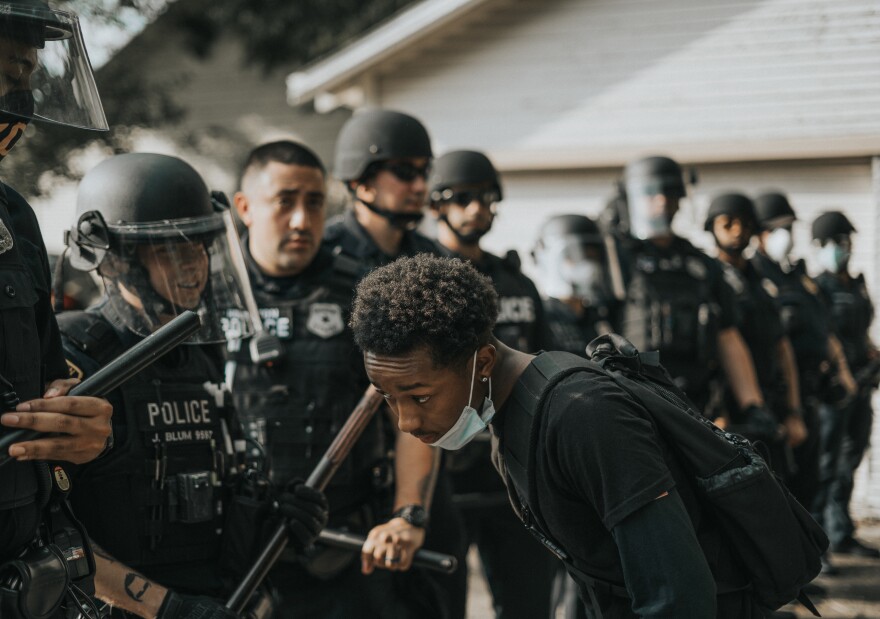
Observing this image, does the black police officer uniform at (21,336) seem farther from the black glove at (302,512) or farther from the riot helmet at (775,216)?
the riot helmet at (775,216)

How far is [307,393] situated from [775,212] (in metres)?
6.07

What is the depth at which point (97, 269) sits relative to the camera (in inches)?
132

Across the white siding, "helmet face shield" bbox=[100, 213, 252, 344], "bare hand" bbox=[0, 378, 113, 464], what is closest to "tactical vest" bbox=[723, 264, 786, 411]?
the white siding

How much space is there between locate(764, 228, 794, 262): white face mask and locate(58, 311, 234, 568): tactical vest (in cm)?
698

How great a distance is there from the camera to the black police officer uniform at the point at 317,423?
3.95 meters

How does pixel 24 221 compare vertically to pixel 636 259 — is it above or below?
above

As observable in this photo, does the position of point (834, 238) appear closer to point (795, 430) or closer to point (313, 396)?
point (795, 430)

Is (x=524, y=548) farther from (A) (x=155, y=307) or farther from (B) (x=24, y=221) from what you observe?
(B) (x=24, y=221)

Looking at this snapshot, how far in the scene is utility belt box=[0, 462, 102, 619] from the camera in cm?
241

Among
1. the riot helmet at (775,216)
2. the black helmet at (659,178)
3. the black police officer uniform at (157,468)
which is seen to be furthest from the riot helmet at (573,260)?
the black police officer uniform at (157,468)

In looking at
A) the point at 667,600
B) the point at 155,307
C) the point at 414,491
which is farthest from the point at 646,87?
the point at 667,600

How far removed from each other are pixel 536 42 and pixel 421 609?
7.80 metres

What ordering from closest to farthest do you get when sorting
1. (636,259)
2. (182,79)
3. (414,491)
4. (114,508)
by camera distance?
1. (114,508)
2. (414,491)
3. (636,259)
4. (182,79)

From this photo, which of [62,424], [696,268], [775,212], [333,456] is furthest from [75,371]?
[775,212]
